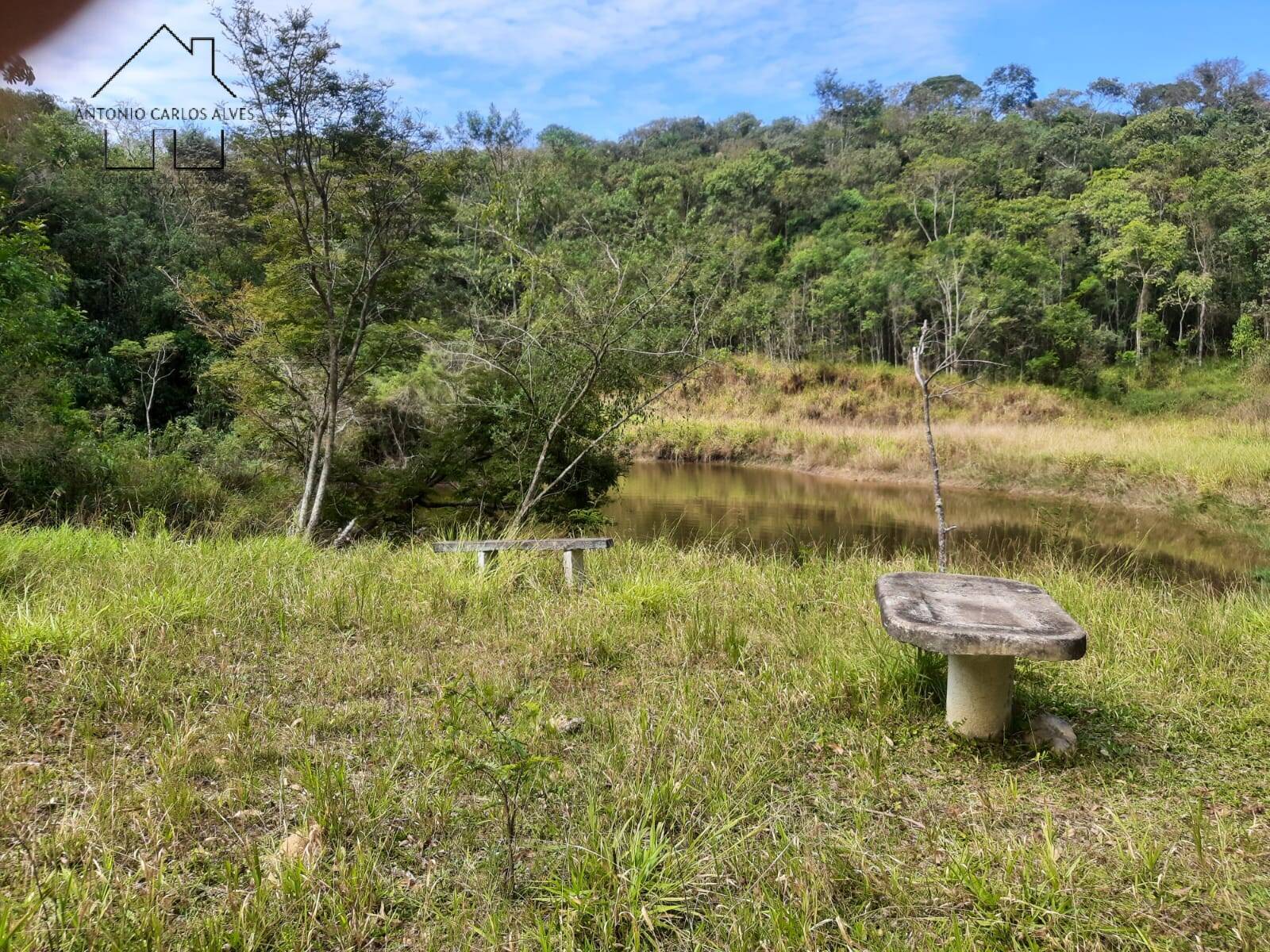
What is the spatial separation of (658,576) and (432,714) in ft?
8.72

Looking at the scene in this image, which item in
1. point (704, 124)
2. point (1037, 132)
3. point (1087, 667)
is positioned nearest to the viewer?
point (1087, 667)

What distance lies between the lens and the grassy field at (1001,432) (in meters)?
15.9

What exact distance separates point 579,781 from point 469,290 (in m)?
21.5

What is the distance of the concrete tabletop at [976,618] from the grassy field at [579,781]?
34 centimetres

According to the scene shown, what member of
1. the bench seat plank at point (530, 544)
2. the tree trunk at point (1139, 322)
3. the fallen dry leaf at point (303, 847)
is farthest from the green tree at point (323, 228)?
the tree trunk at point (1139, 322)

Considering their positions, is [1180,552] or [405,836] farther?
[1180,552]

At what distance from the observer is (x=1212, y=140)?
35.0m

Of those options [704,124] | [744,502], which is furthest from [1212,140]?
[704,124]

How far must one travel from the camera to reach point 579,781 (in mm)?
2578

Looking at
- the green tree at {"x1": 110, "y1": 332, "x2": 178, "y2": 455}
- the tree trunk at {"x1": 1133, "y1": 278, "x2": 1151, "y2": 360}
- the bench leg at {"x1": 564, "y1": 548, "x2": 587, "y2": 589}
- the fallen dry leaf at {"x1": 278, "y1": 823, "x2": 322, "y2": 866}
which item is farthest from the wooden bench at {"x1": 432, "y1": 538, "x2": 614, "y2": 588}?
the tree trunk at {"x1": 1133, "y1": 278, "x2": 1151, "y2": 360}

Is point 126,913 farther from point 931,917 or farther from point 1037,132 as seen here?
point 1037,132

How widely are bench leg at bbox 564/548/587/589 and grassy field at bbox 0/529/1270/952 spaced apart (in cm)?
73

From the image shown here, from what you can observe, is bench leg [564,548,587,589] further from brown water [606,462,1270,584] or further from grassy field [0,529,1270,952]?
brown water [606,462,1270,584]

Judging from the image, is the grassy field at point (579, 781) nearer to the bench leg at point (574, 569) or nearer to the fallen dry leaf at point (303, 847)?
the fallen dry leaf at point (303, 847)
